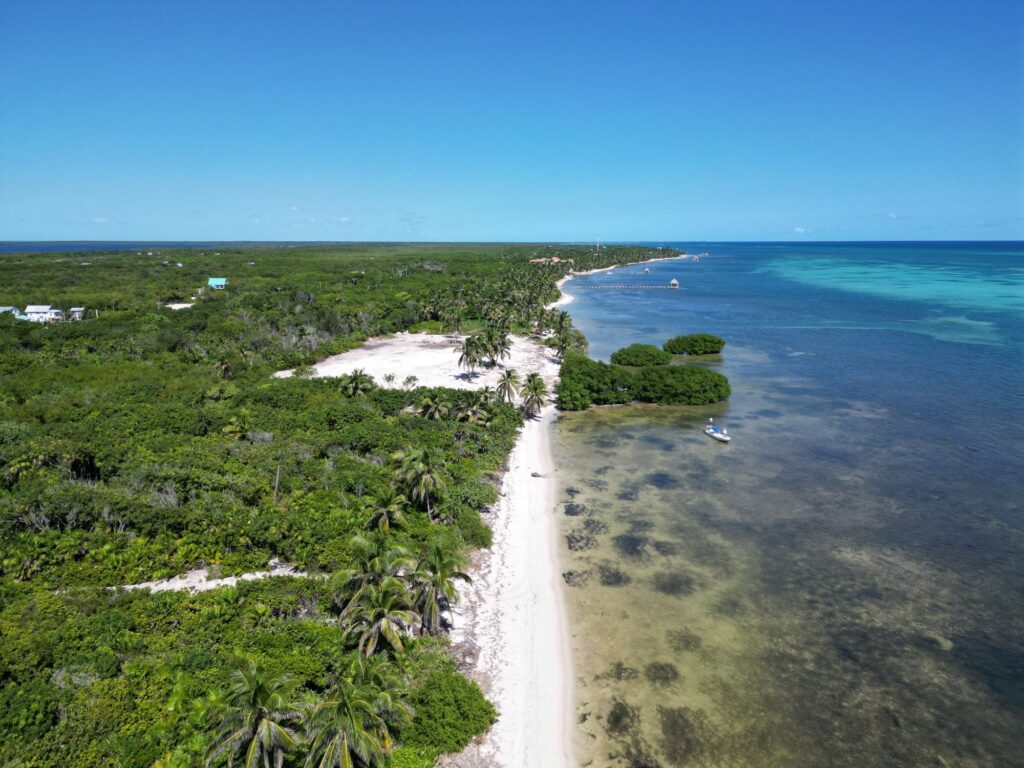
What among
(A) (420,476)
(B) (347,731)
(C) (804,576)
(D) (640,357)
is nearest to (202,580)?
(A) (420,476)

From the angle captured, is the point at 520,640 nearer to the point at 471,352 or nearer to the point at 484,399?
the point at 484,399

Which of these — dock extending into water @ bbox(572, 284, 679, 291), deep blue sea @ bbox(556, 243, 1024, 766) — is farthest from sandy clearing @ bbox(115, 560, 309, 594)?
dock extending into water @ bbox(572, 284, 679, 291)

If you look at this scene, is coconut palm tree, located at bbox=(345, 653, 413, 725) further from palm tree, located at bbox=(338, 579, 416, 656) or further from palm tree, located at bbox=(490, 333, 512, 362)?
palm tree, located at bbox=(490, 333, 512, 362)

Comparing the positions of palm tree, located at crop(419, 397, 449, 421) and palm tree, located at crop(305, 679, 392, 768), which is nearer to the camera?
palm tree, located at crop(305, 679, 392, 768)

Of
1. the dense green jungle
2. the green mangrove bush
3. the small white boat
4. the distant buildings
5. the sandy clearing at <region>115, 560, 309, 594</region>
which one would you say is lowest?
the sandy clearing at <region>115, 560, 309, 594</region>

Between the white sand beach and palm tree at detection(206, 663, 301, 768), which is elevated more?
palm tree at detection(206, 663, 301, 768)
